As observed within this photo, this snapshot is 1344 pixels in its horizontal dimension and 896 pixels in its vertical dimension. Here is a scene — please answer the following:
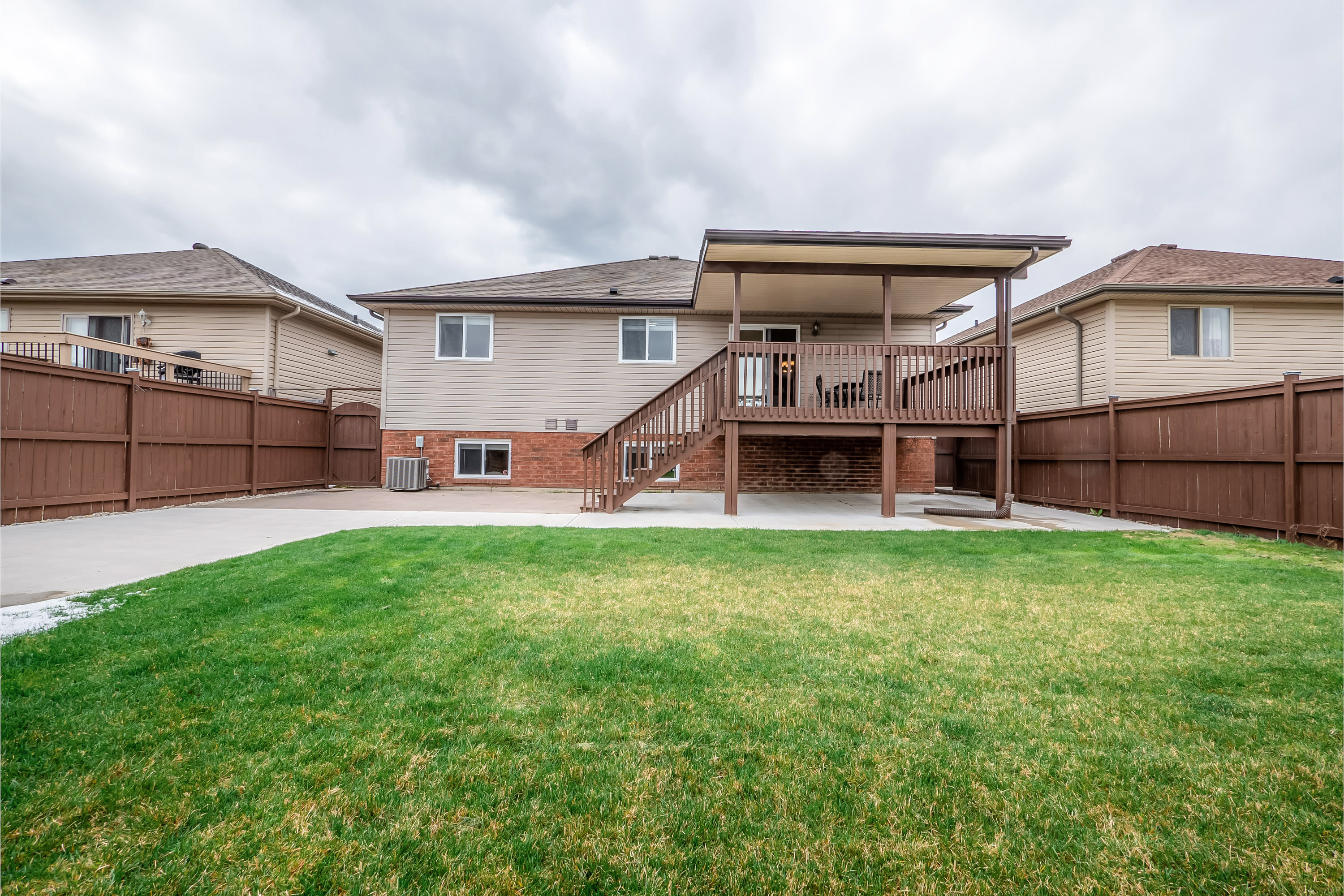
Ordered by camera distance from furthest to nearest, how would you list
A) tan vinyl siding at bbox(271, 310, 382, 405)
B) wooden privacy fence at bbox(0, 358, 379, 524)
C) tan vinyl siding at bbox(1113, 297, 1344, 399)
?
tan vinyl siding at bbox(271, 310, 382, 405), tan vinyl siding at bbox(1113, 297, 1344, 399), wooden privacy fence at bbox(0, 358, 379, 524)

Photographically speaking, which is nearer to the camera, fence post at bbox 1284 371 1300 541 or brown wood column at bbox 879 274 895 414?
fence post at bbox 1284 371 1300 541

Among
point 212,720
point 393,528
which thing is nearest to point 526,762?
point 212,720

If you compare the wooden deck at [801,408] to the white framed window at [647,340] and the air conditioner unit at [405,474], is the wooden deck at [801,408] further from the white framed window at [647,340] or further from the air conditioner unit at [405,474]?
the air conditioner unit at [405,474]

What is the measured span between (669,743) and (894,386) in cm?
811

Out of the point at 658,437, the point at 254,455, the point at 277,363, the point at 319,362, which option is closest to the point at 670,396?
the point at 658,437

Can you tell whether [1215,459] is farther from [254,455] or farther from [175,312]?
[175,312]

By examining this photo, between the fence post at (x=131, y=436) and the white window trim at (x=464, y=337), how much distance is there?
5.49m

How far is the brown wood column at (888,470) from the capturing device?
8758mm

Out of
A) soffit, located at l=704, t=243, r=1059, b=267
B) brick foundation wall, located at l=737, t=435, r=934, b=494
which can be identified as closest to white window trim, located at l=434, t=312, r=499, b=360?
brick foundation wall, located at l=737, t=435, r=934, b=494

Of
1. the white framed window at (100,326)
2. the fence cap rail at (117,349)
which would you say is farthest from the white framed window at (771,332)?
the white framed window at (100,326)

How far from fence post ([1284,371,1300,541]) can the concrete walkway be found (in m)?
1.47

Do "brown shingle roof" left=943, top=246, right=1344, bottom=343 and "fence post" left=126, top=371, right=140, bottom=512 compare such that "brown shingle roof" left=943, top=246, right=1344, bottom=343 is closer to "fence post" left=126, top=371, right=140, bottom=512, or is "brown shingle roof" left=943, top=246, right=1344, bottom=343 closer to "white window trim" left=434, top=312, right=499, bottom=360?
"white window trim" left=434, top=312, right=499, bottom=360

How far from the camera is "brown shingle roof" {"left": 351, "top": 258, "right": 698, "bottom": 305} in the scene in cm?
1273

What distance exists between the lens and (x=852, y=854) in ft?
4.93
